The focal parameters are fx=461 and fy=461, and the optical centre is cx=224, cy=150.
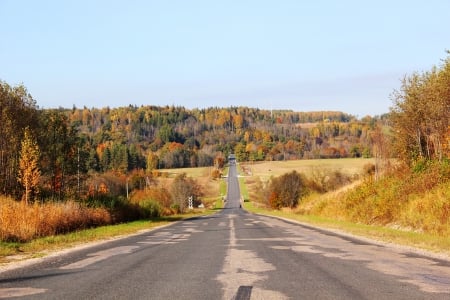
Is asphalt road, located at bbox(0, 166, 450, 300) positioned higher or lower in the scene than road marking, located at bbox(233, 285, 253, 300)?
lower

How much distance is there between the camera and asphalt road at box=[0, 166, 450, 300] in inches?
315

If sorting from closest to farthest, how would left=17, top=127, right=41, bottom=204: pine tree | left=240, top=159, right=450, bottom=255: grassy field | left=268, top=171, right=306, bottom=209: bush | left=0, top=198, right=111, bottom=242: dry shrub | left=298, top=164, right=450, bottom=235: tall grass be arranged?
left=240, top=159, right=450, bottom=255: grassy field
left=0, top=198, right=111, bottom=242: dry shrub
left=298, top=164, right=450, bottom=235: tall grass
left=17, top=127, right=41, bottom=204: pine tree
left=268, top=171, right=306, bottom=209: bush

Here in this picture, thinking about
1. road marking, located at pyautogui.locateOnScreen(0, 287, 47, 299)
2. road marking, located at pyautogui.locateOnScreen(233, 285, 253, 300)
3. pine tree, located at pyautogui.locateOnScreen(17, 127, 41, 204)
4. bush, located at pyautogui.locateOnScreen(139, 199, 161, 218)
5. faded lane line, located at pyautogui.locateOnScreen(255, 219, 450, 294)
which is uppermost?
pine tree, located at pyautogui.locateOnScreen(17, 127, 41, 204)

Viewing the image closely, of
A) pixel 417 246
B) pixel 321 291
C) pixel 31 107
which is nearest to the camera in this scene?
pixel 321 291

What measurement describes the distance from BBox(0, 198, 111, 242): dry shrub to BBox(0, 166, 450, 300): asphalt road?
667 centimetres

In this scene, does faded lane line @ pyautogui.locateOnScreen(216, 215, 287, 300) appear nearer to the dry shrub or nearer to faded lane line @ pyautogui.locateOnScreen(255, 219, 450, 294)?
faded lane line @ pyautogui.locateOnScreen(255, 219, 450, 294)

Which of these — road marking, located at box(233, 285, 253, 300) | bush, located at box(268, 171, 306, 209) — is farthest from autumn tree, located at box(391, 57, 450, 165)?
bush, located at box(268, 171, 306, 209)

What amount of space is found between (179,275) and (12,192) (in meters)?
43.0

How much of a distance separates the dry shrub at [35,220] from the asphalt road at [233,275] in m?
6.67

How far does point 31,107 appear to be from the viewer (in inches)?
2019

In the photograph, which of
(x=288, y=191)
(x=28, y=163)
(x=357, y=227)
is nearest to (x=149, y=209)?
(x=28, y=163)

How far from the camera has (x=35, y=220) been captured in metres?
22.4

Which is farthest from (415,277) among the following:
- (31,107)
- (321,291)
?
(31,107)

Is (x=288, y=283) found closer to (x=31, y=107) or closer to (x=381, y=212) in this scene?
(x=381, y=212)
